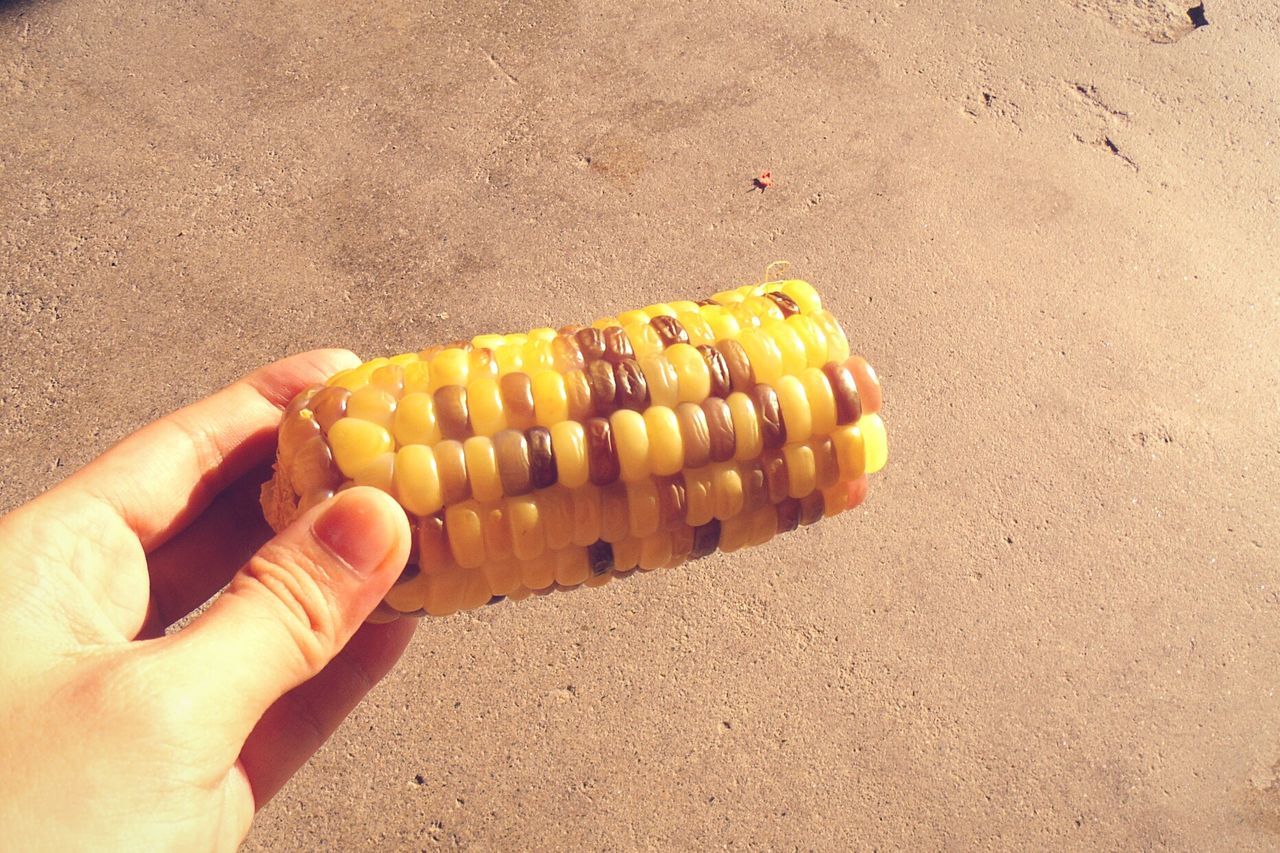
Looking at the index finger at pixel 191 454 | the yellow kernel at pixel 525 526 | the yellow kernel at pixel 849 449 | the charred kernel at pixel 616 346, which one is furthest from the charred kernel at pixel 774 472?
the index finger at pixel 191 454

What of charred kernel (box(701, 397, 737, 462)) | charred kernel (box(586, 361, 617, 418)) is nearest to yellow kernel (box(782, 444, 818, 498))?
charred kernel (box(701, 397, 737, 462))

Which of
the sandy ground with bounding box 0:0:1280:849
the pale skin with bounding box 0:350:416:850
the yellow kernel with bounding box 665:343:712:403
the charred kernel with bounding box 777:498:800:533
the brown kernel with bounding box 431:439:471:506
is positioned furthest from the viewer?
the sandy ground with bounding box 0:0:1280:849

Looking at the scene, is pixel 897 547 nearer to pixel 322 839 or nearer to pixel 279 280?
pixel 322 839

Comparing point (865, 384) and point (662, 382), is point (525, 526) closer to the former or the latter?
point (662, 382)

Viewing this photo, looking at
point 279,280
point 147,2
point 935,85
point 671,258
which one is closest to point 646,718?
point 671,258

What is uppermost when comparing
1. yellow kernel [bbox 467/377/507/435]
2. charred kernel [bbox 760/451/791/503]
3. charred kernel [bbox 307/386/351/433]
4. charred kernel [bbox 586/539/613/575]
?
yellow kernel [bbox 467/377/507/435]

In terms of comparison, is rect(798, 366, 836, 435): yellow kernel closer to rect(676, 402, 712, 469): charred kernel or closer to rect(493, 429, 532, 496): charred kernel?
rect(676, 402, 712, 469): charred kernel

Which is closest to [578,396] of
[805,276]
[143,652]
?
[143,652]
